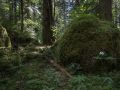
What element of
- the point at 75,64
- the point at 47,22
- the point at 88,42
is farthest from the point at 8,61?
the point at 47,22

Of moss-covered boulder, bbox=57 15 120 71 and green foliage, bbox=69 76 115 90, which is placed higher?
moss-covered boulder, bbox=57 15 120 71

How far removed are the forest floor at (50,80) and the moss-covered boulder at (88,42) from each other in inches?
24.1

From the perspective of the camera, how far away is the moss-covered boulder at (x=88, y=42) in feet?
25.9

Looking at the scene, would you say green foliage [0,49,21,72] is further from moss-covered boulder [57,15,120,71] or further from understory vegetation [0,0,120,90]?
moss-covered boulder [57,15,120,71]

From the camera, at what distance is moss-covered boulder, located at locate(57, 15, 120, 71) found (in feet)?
25.9

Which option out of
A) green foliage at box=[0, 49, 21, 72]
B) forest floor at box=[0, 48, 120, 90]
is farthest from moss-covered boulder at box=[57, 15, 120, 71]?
green foliage at box=[0, 49, 21, 72]

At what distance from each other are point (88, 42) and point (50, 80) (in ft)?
6.71

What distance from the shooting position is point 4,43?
12.3 m

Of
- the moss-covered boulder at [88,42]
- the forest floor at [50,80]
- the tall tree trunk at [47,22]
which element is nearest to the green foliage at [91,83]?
the forest floor at [50,80]

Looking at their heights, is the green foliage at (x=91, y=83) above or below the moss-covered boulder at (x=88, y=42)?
below

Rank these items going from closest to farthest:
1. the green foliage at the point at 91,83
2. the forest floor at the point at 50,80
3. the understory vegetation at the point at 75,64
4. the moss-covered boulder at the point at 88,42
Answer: the green foliage at the point at 91,83, the forest floor at the point at 50,80, the understory vegetation at the point at 75,64, the moss-covered boulder at the point at 88,42

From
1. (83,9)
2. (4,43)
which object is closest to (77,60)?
(4,43)

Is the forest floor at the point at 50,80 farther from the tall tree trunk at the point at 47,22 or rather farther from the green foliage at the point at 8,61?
the tall tree trunk at the point at 47,22

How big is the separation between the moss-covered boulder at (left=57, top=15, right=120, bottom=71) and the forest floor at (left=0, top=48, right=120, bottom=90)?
0.61 meters
